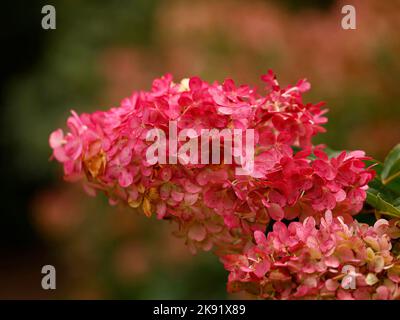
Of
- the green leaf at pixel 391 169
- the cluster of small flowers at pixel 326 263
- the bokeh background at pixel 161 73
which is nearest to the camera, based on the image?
the cluster of small flowers at pixel 326 263

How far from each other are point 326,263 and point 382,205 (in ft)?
0.52

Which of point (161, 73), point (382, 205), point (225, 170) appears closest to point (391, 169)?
point (382, 205)

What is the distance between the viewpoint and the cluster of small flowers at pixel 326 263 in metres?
0.87

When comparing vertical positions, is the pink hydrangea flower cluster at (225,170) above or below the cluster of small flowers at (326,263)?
above

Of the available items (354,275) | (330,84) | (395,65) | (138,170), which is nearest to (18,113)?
(330,84)

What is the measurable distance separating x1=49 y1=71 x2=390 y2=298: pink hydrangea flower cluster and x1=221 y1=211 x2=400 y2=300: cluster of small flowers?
42 mm

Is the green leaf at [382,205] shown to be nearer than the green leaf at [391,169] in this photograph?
Yes

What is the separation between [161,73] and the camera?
2.83 metres

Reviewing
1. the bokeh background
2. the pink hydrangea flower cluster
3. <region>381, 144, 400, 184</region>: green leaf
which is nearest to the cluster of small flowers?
the pink hydrangea flower cluster

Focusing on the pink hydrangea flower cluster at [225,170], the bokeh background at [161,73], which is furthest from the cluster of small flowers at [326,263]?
the bokeh background at [161,73]

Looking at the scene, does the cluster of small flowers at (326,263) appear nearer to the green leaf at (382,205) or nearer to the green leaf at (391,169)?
the green leaf at (382,205)

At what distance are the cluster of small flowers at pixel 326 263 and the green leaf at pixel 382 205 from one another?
45 mm

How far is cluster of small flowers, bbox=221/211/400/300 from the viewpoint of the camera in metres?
0.87

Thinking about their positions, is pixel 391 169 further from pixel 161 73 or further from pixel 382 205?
pixel 161 73
